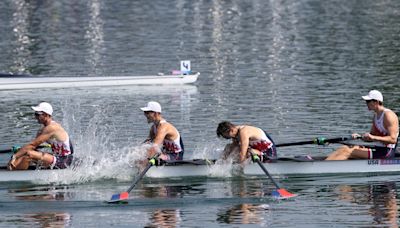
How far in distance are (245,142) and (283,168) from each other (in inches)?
41.5

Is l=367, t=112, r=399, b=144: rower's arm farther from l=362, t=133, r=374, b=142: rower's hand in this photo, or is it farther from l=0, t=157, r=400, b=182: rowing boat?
l=0, t=157, r=400, b=182: rowing boat

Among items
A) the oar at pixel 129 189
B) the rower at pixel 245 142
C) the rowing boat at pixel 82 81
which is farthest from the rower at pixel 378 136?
the rowing boat at pixel 82 81

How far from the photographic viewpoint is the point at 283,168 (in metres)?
25.2

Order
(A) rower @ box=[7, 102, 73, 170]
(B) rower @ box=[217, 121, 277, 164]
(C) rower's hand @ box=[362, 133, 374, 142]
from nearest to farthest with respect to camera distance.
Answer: (B) rower @ box=[217, 121, 277, 164] → (A) rower @ box=[7, 102, 73, 170] → (C) rower's hand @ box=[362, 133, 374, 142]

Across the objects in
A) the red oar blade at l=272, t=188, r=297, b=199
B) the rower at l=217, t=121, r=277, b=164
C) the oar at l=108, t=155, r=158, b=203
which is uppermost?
the rower at l=217, t=121, r=277, b=164

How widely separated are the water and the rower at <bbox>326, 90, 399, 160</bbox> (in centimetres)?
60

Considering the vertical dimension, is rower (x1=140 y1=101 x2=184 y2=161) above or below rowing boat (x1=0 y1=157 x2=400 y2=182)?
above

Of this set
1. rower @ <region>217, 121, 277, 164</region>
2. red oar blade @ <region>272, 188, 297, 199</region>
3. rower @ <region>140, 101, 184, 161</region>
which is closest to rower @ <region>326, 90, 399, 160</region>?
rower @ <region>217, 121, 277, 164</region>

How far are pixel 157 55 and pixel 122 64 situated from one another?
146 inches

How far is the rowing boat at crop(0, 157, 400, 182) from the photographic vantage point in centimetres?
2503

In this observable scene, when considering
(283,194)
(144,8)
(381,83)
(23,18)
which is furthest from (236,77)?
(144,8)

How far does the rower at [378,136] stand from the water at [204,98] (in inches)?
23.5

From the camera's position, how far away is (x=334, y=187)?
24.3 metres

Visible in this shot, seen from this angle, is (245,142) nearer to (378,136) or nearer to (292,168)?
(292,168)
